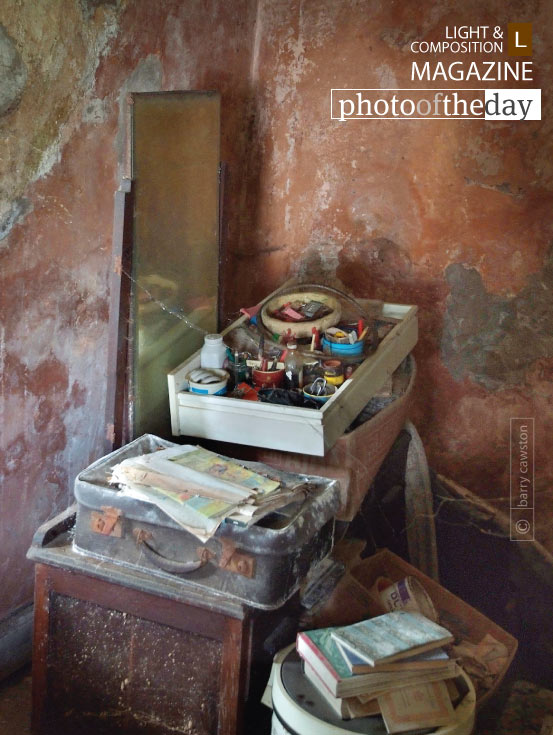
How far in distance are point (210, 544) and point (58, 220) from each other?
108 centimetres

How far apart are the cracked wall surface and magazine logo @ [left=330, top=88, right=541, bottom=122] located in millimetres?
36

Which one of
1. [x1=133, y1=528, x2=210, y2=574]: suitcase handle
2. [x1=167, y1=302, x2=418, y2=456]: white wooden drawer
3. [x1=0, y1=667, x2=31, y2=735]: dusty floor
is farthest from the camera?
[x1=0, y1=667, x2=31, y2=735]: dusty floor

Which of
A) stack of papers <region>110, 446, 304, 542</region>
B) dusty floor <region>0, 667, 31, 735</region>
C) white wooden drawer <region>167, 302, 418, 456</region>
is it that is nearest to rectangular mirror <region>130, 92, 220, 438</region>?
white wooden drawer <region>167, 302, 418, 456</region>

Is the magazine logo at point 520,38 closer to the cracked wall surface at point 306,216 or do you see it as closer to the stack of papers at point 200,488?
the cracked wall surface at point 306,216

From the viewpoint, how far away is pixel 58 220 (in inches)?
93.1

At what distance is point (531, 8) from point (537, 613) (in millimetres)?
2210

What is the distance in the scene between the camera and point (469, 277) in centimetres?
311

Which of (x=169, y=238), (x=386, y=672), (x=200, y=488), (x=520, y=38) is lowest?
(x=386, y=672)

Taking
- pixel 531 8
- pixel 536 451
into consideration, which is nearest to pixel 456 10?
pixel 531 8

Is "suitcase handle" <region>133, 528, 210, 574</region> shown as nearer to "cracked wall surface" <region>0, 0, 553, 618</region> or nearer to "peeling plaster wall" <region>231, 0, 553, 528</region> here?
A: "cracked wall surface" <region>0, 0, 553, 618</region>

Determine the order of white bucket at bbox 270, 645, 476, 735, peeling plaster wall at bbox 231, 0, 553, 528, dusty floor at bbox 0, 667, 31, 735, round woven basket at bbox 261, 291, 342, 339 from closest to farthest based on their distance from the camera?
1. white bucket at bbox 270, 645, 476, 735
2. dusty floor at bbox 0, 667, 31, 735
3. round woven basket at bbox 261, 291, 342, 339
4. peeling plaster wall at bbox 231, 0, 553, 528

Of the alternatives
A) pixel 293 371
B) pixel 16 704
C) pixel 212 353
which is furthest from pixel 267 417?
pixel 16 704

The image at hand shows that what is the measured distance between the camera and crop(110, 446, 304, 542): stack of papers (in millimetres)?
1839

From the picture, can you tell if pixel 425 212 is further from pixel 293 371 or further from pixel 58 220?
pixel 58 220
